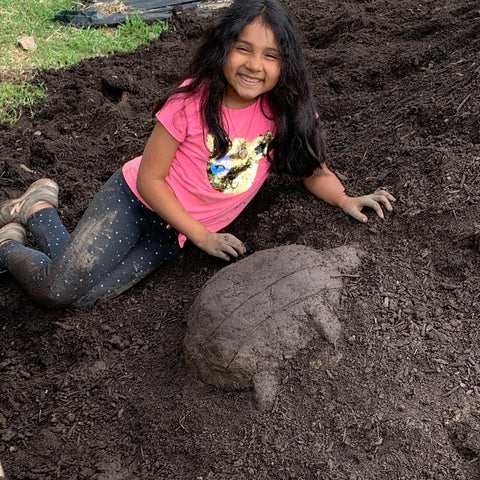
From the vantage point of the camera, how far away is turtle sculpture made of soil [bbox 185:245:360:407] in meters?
2.26

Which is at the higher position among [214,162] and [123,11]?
[214,162]

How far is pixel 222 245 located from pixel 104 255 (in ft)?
2.01

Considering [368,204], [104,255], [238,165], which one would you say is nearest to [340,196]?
[368,204]

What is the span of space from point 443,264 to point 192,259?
116 cm

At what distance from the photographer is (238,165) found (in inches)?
121

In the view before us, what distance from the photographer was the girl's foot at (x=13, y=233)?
143 inches

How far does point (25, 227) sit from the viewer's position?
377 cm

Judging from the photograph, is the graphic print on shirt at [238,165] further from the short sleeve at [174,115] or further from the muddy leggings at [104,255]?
the muddy leggings at [104,255]

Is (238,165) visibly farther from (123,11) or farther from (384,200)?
→ (123,11)

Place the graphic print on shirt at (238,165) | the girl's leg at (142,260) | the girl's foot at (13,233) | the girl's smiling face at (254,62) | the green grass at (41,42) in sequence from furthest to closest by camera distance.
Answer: the green grass at (41,42)
the girl's foot at (13,233)
the girl's leg at (142,260)
the graphic print on shirt at (238,165)
the girl's smiling face at (254,62)

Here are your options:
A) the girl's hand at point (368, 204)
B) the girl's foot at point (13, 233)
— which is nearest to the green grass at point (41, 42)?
the girl's foot at point (13, 233)

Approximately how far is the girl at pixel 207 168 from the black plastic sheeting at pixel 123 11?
3.25m

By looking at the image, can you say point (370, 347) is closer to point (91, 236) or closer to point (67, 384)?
point (67, 384)

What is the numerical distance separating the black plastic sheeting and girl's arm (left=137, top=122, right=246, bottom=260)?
3.53 metres
